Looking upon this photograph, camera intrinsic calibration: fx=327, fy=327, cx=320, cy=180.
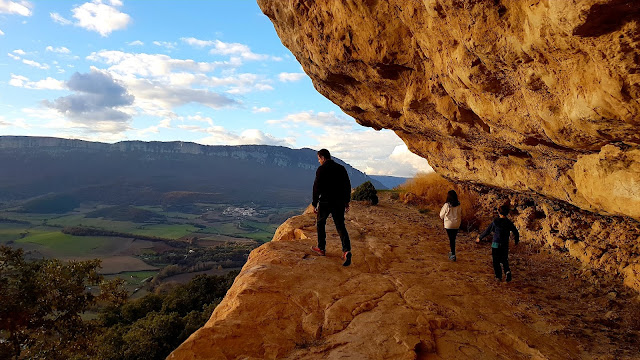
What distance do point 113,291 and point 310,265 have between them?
334 inches

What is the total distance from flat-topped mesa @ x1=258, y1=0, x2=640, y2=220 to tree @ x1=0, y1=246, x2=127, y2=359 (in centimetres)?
1013

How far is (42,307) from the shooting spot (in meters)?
9.26

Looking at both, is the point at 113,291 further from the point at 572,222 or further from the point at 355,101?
the point at 572,222

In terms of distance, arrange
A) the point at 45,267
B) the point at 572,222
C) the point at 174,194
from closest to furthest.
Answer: the point at 572,222
the point at 45,267
the point at 174,194

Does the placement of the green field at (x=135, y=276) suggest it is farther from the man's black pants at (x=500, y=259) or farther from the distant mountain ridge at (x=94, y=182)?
the distant mountain ridge at (x=94, y=182)

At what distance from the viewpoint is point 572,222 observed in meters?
7.25

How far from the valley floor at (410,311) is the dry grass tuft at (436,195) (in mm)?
3794

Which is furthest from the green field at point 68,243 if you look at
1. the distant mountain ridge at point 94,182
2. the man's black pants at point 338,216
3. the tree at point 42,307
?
the distant mountain ridge at point 94,182

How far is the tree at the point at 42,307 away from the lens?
862 centimetres

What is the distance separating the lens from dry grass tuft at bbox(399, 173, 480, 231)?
11.0 meters

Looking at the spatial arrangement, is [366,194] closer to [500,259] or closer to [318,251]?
[318,251]

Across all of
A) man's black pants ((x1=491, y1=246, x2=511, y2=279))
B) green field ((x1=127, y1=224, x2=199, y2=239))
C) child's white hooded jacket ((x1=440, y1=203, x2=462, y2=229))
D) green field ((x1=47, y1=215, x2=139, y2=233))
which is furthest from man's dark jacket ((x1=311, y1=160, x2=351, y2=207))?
green field ((x1=47, y1=215, x2=139, y2=233))

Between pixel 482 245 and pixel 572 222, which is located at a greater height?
pixel 572 222

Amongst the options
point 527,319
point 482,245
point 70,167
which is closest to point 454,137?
point 482,245
